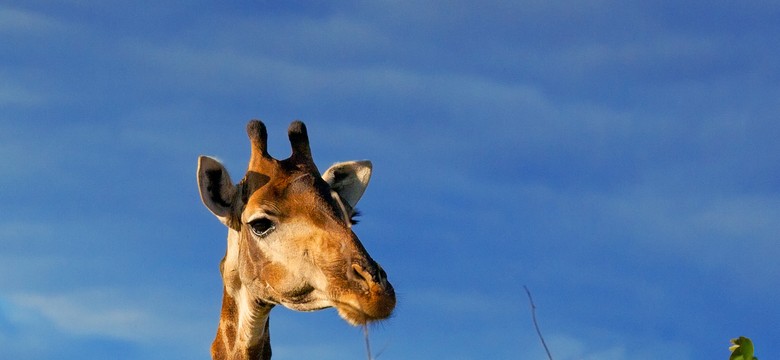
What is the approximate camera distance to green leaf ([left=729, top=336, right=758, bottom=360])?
5.49m

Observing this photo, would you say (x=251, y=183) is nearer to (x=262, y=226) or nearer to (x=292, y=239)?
(x=262, y=226)

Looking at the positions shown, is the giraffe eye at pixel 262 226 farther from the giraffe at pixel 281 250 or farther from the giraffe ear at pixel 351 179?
the giraffe ear at pixel 351 179

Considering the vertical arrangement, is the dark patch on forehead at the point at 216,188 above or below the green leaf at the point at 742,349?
above

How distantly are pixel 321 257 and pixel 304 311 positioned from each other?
0.70m

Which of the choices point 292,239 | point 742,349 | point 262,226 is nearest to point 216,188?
point 262,226

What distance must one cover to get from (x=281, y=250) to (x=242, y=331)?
1.22 meters

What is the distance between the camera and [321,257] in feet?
30.8

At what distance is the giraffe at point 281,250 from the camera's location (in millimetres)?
9031

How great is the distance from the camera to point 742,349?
18.1ft

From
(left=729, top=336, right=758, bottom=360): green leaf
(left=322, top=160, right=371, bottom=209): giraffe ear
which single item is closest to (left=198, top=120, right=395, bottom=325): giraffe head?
(left=322, top=160, right=371, bottom=209): giraffe ear

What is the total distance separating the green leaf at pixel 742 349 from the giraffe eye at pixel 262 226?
5435 mm

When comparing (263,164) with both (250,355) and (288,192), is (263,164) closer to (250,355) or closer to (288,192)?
(288,192)

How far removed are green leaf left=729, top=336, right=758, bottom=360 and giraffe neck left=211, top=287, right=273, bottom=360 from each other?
571 cm

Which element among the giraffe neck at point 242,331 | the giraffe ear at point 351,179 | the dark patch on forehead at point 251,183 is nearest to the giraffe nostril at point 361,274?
the giraffe neck at point 242,331
